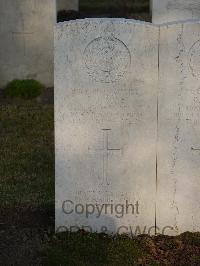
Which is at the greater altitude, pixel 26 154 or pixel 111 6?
pixel 111 6

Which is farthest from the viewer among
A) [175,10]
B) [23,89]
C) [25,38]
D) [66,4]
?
[66,4]

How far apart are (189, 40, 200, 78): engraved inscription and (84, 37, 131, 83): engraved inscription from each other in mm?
409

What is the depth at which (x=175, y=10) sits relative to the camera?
7969 mm

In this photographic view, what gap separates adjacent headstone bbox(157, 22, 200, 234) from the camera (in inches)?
179

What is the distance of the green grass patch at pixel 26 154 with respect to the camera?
5.78 metres

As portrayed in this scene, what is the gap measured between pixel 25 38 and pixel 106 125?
5634 mm

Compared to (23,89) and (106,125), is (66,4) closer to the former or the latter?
(23,89)

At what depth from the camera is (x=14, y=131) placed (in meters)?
7.88

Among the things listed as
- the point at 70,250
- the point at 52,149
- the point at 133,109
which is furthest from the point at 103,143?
the point at 52,149

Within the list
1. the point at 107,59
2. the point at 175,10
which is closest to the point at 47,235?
the point at 107,59

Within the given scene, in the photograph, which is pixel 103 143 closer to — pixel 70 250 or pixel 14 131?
pixel 70 250

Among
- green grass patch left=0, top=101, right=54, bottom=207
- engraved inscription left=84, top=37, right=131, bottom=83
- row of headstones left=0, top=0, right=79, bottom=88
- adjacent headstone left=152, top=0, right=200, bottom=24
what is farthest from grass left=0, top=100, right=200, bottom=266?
row of headstones left=0, top=0, right=79, bottom=88

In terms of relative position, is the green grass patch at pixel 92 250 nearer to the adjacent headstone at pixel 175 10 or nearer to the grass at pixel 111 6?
the adjacent headstone at pixel 175 10

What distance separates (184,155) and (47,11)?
19.0 feet
